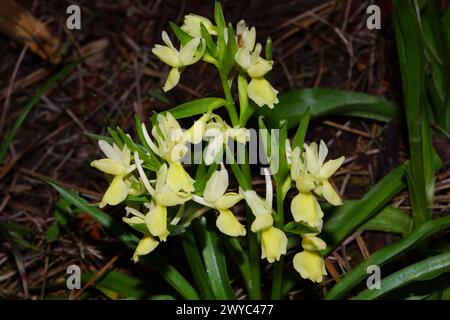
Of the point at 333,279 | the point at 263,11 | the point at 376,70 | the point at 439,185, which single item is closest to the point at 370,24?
the point at 376,70

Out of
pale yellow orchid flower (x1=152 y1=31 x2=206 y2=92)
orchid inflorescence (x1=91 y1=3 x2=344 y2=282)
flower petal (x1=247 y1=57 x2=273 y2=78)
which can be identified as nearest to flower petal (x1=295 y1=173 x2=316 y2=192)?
orchid inflorescence (x1=91 y1=3 x2=344 y2=282)

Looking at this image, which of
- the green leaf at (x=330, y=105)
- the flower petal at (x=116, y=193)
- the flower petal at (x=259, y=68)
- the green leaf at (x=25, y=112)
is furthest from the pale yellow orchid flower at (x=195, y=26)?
the green leaf at (x=25, y=112)

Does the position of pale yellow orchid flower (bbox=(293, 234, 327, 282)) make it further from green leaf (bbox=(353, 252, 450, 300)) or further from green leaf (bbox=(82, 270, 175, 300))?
green leaf (bbox=(82, 270, 175, 300))

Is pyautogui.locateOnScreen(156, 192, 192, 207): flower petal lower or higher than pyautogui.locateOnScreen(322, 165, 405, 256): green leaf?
higher

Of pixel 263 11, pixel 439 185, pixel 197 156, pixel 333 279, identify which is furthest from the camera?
Answer: pixel 263 11
